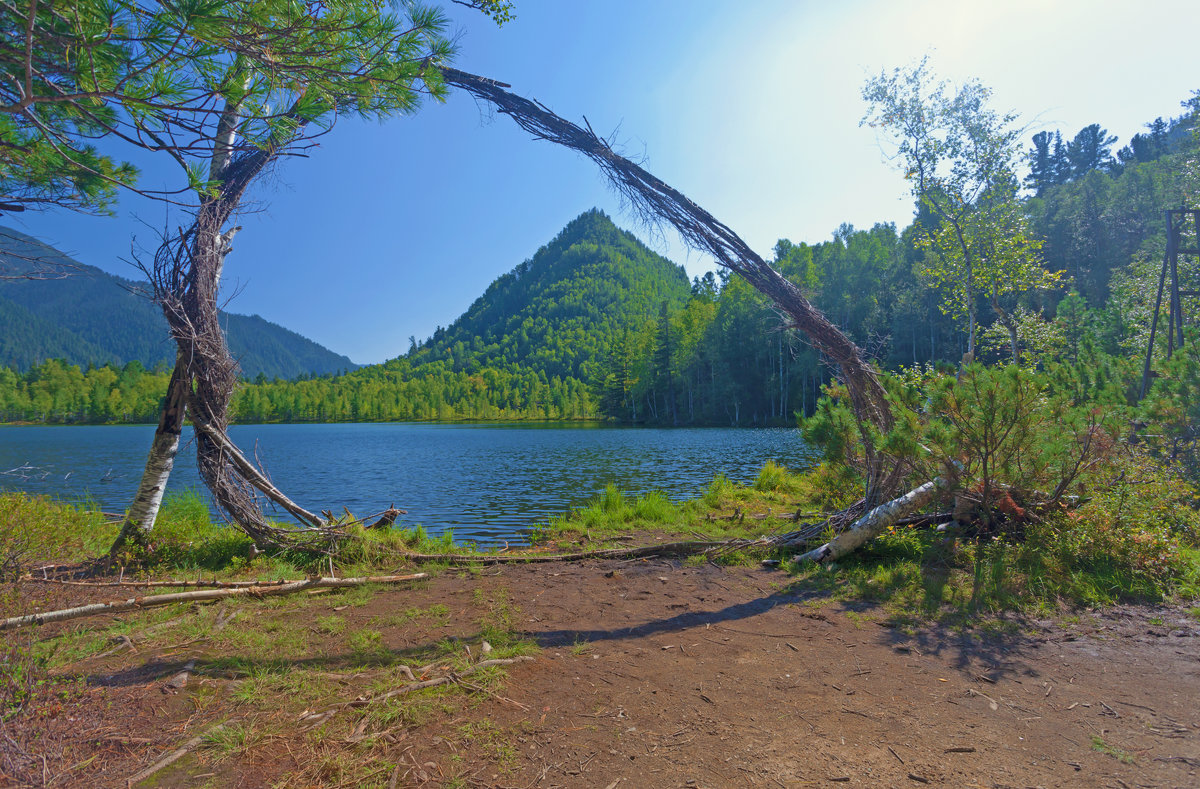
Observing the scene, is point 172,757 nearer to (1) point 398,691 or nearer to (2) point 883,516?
(1) point 398,691

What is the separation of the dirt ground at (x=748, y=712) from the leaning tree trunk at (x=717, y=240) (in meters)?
2.62

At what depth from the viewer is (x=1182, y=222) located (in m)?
11.3

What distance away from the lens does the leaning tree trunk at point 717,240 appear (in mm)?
5543

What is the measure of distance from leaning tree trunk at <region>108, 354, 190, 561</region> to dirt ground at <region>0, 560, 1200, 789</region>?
1.46 m

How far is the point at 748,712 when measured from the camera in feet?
10.9

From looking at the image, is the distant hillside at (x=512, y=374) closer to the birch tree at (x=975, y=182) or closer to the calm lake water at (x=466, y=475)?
the calm lake water at (x=466, y=475)

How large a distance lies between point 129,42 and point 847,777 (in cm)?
560

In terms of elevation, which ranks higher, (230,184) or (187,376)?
(230,184)

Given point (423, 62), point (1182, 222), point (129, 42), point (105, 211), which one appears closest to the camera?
point (129, 42)

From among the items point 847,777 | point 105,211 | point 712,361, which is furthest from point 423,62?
point 712,361

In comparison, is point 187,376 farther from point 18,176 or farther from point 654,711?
point 654,711

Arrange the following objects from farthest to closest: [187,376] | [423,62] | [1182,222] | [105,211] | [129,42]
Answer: [1182,222] → [187,376] → [105,211] → [423,62] → [129,42]

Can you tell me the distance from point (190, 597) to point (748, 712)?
516cm

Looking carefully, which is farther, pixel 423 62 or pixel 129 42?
pixel 423 62
